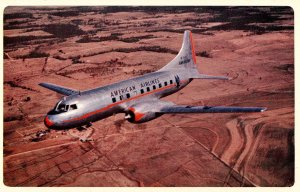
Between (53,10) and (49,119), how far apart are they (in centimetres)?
1211

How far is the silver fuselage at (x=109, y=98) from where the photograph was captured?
21906 mm

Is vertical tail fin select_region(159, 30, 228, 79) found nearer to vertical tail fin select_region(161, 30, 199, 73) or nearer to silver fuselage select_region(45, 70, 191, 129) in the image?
vertical tail fin select_region(161, 30, 199, 73)

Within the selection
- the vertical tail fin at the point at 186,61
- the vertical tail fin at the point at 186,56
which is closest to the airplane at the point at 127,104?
the vertical tail fin at the point at 186,61

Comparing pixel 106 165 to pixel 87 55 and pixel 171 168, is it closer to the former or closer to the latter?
pixel 171 168

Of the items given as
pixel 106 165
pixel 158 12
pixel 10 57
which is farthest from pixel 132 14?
pixel 106 165

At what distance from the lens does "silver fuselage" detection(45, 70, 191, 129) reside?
71.9 feet

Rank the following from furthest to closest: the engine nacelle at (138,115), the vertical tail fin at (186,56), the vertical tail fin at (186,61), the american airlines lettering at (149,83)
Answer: the vertical tail fin at (186,56), the vertical tail fin at (186,61), the american airlines lettering at (149,83), the engine nacelle at (138,115)

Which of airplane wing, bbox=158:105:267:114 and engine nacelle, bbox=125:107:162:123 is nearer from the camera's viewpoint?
airplane wing, bbox=158:105:267:114

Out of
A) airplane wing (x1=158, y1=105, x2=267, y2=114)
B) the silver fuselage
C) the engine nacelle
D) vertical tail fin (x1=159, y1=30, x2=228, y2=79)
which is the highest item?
vertical tail fin (x1=159, y1=30, x2=228, y2=79)

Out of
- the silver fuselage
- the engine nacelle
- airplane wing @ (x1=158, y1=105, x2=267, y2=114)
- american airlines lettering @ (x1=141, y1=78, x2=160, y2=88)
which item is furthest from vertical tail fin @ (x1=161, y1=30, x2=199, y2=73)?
the engine nacelle

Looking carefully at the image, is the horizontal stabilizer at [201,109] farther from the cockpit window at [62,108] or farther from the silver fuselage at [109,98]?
the cockpit window at [62,108]

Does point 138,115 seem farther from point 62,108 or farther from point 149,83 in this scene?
point 62,108

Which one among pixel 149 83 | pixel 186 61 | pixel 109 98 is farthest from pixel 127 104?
pixel 186 61
